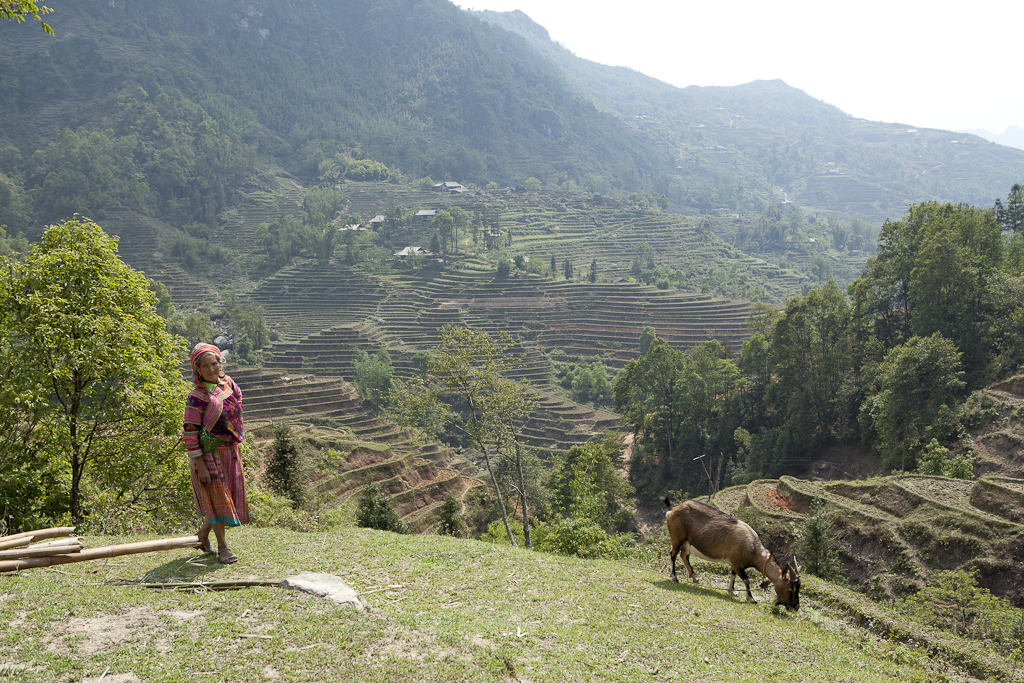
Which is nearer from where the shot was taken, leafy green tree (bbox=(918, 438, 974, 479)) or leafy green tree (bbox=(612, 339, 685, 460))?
leafy green tree (bbox=(918, 438, 974, 479))

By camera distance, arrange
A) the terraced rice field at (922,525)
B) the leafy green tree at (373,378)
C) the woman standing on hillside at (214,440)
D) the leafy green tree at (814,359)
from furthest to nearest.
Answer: the leafy green tree at (373,378), the leafy green tree at (814,359), the terraced rice field at (922,525), the woman standing on hillside at (214,440)

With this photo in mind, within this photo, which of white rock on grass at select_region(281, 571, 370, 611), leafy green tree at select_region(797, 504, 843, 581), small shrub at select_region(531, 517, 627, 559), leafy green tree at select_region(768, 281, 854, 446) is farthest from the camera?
leafy green tree at select_region(768, 281, 854, 446)

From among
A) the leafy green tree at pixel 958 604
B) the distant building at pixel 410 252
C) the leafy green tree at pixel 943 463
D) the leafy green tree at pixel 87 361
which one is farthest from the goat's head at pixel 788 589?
the distant building at pixel 410 252

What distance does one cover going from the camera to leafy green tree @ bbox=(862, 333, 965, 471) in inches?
1077

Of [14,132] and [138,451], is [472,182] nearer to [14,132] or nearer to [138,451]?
[14,132]

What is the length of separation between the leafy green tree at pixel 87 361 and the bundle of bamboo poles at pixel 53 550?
332 cm

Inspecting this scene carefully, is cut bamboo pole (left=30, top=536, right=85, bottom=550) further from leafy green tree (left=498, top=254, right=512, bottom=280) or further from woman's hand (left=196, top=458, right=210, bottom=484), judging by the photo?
leafy green tree (left=498, top=254, right=512, bottom=280)

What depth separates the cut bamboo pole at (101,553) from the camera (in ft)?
19.4

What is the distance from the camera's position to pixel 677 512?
8.65 metres

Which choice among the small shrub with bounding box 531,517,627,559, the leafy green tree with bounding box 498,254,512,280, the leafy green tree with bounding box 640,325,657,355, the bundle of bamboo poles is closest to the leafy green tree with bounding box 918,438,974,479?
the small shrub with bounding box 531,517,627,559

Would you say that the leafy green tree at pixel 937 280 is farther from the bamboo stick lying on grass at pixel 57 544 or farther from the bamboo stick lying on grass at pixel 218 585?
the bamboo stick lying on grass at pixel 57 544

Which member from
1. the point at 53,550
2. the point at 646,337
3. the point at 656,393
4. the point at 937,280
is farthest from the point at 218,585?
the point at 646,337

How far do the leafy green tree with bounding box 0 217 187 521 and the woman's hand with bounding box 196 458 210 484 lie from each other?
469 cm

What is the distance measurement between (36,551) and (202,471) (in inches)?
74.6
